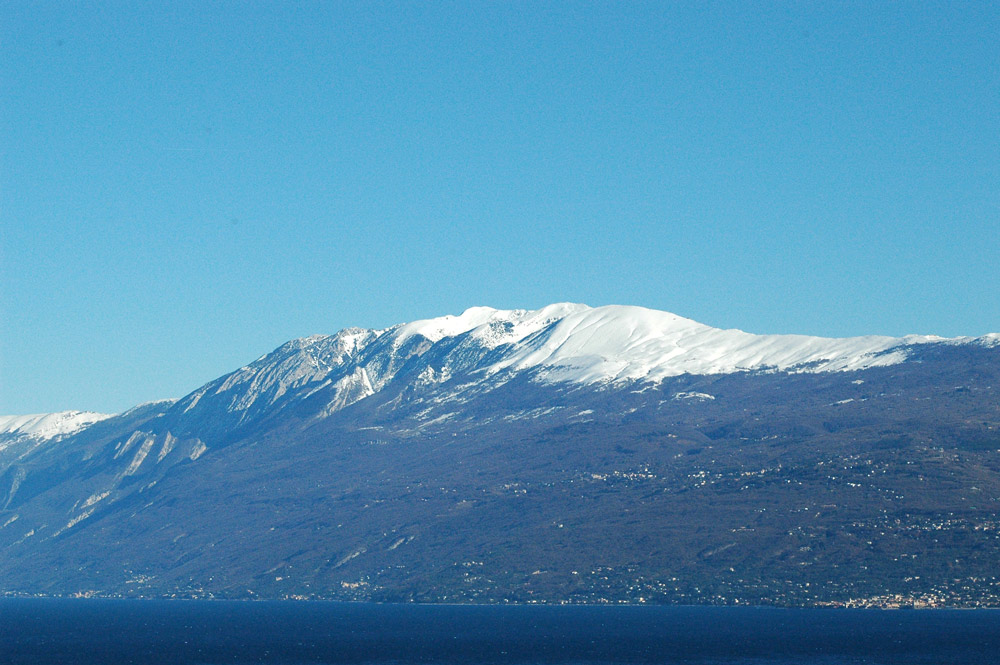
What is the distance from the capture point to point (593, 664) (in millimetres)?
195375

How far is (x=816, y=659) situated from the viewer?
7776 inches

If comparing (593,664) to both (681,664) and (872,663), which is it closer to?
(681,664)

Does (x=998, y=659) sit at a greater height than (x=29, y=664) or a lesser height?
lesser

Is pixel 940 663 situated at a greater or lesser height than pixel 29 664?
lesser

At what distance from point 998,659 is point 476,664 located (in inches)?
2776

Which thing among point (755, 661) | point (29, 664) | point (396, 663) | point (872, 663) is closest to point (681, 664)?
point (755, 661)

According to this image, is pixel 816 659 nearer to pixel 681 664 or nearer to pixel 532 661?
pixel 681 664

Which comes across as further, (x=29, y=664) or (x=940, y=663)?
(x=29, y=664)

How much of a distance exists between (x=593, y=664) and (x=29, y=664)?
263ft

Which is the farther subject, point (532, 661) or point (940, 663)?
point (532, 661)

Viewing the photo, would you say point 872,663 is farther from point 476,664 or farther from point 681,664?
point 476,664

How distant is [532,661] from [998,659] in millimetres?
63279

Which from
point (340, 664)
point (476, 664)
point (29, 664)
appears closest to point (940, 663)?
point (476, 664)

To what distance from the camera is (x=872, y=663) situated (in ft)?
623
